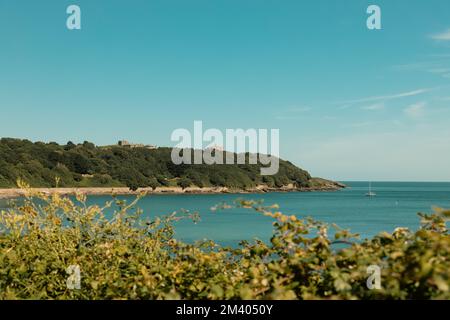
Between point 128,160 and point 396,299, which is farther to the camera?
point 128,160

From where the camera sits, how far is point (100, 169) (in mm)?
161125

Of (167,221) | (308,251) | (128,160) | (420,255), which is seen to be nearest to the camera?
(420,255)

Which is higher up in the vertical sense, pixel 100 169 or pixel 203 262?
pixel 100 169

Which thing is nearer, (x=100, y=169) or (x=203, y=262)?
(x=203, y=262)

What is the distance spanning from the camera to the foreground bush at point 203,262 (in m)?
3.28

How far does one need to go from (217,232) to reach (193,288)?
188ft

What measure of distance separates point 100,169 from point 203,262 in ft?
532

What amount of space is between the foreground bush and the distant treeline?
123729 mm

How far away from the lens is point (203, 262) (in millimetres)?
4664

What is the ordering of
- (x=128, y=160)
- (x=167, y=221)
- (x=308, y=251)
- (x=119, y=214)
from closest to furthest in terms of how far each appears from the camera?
(x=308, y=251) < (x=119, y=214) < (x=167, y=221) < (x=128, y=160)

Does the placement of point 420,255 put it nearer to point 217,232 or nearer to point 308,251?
point 308,251

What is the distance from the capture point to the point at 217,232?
201 ft
